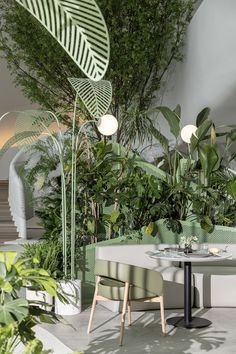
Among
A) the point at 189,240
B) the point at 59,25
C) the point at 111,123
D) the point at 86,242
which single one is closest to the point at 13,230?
the point at 86,242

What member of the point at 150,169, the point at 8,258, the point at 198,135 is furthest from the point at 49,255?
the point at 8,258

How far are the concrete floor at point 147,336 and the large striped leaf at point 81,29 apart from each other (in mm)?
3978

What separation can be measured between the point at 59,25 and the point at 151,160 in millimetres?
9958

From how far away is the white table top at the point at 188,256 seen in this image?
19.6 ft

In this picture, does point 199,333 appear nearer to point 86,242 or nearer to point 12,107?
point 86,242

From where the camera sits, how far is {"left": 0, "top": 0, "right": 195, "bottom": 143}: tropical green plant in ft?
38.0

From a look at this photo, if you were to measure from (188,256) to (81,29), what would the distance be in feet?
15.4

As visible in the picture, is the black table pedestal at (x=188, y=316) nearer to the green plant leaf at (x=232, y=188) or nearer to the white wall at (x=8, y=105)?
the green plant leaf at (x=232, y=188)

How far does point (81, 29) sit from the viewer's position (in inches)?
64.1

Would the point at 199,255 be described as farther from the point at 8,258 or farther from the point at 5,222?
the point at 5,222

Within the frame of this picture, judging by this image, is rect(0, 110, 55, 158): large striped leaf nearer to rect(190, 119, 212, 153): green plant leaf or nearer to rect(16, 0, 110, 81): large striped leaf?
rect(190, 119, 212, 153): green plant leaf

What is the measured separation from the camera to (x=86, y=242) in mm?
7855

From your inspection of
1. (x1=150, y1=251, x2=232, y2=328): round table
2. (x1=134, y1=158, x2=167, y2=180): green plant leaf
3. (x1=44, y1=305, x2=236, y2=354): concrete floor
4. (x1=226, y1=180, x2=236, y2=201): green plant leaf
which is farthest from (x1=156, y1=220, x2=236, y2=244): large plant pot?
(x1=150, y1=251, x2=232, y2=328): round table

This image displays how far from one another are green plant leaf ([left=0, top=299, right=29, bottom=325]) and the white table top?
3248 millimetres
